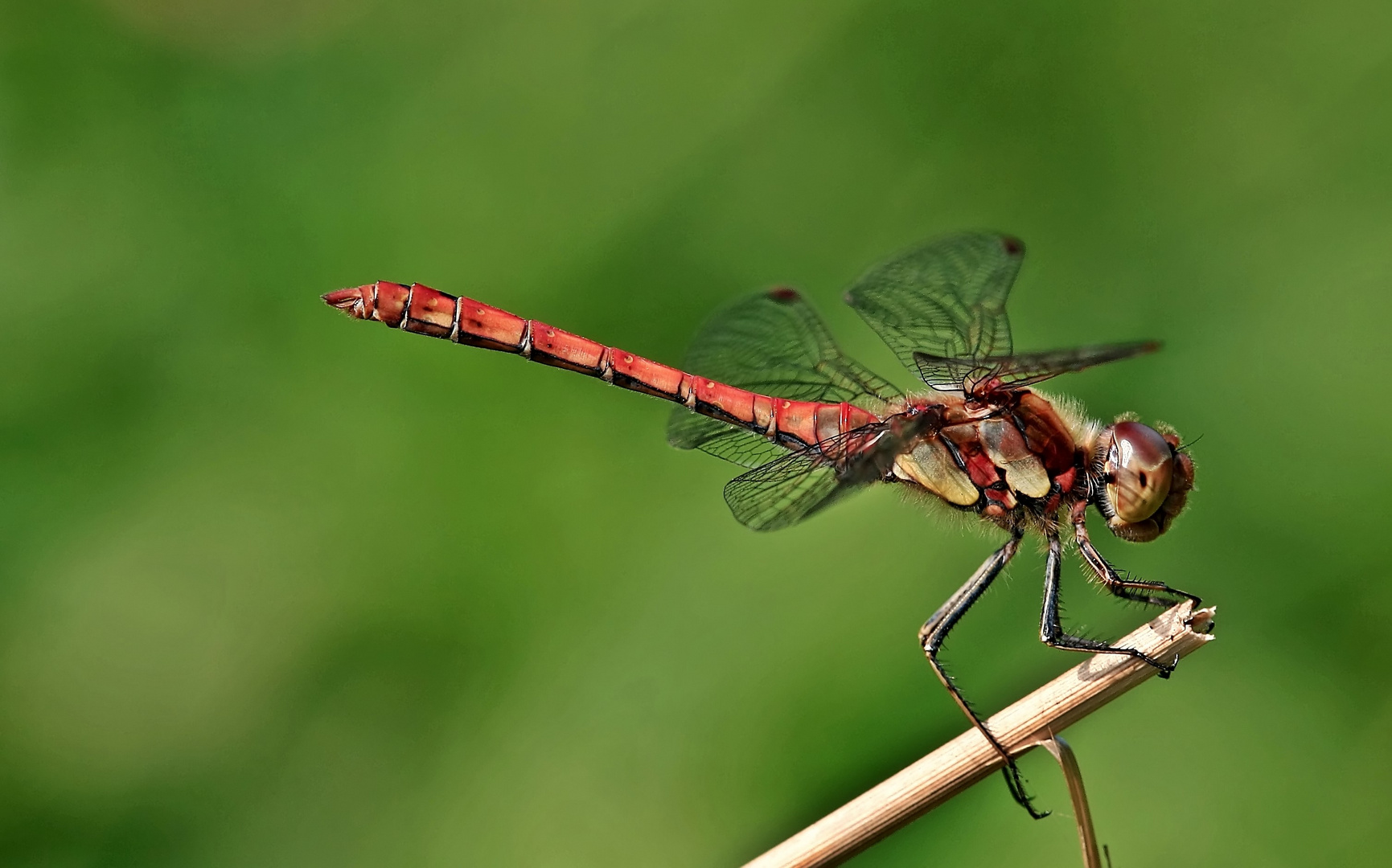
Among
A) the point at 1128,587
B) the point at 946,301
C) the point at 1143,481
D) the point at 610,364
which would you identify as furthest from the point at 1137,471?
the point at 610,364

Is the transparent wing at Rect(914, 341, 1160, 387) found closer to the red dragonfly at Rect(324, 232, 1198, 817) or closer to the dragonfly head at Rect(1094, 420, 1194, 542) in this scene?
the red dragonfly at Rect(324, 232, 1198, 817)

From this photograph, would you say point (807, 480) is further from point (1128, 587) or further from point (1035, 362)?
point (1128, 587)

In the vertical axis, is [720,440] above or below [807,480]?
above

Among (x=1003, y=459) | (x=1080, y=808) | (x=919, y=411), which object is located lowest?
(x=1080, y=808)

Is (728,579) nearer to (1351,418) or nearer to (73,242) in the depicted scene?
(1351,418)

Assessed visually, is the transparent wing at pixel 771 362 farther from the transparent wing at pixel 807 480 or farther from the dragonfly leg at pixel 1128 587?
the dragonfly leg at pixel 1128 587

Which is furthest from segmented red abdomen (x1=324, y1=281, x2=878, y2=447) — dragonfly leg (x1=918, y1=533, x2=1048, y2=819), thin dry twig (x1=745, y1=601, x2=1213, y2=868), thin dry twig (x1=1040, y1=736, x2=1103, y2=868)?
thin dry twig (x1=1040, y1=736, x2=1103, y2=868)

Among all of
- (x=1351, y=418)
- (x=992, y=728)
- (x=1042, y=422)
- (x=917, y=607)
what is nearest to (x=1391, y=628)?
(x=1351, y=418)

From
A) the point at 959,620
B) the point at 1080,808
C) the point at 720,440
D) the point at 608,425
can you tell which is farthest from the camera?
the point at 608,425
